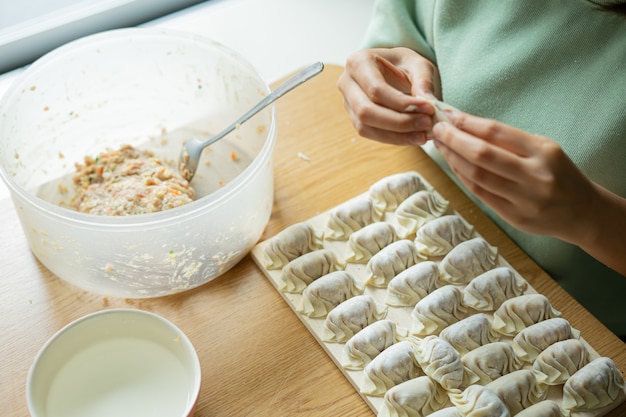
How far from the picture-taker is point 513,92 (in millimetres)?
1061

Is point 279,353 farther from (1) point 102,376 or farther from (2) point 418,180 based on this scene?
(2) point 418,180

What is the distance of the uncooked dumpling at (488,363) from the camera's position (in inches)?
36.0

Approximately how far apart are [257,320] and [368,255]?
189mm

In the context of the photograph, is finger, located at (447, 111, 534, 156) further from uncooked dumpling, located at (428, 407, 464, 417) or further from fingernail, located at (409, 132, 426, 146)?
uncooked dumpling, located at (428, 407, 464, 417)

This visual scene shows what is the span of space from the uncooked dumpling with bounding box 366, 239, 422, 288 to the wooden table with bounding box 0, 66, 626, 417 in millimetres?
126

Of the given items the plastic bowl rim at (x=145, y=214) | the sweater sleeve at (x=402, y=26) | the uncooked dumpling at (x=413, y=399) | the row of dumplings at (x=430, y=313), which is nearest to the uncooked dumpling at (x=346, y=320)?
the row of dumplings at (x=430, y=313)

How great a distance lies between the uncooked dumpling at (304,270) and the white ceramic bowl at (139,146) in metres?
0.08

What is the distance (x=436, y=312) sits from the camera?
970 mm

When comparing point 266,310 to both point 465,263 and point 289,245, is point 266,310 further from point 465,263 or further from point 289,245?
point 465,263

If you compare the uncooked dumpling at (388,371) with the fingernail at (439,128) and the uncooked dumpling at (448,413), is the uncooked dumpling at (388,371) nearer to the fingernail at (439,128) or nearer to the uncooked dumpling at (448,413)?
the uncooked dumpling at (448,413)

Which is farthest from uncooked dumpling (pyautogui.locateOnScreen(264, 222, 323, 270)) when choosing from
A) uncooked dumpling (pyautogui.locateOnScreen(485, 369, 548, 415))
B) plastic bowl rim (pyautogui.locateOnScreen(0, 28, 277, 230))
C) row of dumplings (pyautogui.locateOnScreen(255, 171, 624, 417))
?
uncooked dumpling (pyautogui.locateOnScreen(485, 369, 548, 415))

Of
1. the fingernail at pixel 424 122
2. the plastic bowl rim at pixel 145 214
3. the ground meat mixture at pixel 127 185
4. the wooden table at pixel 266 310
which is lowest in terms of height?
the wooden table at pixel 266 310

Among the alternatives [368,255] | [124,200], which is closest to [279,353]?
[368,255]

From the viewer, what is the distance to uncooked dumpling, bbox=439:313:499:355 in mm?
945
